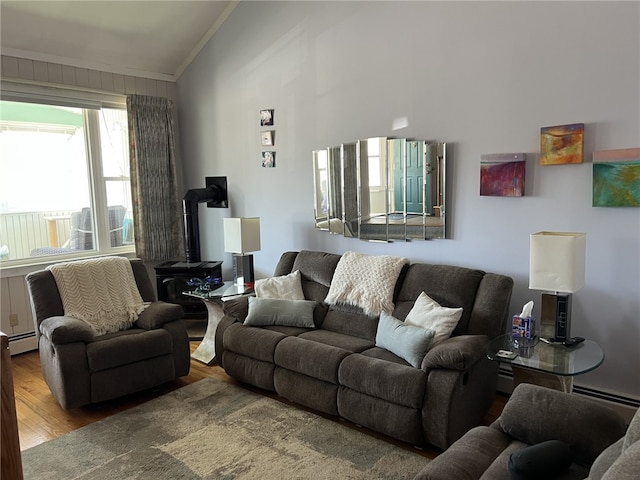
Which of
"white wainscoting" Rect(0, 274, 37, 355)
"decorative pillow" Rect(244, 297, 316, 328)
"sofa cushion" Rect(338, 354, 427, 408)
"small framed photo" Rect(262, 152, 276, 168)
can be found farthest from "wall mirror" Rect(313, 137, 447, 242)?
"white wainscoting" Rect(0, 274, 37, 355)

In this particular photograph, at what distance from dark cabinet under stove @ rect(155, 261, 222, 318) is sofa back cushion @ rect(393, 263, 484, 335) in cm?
206

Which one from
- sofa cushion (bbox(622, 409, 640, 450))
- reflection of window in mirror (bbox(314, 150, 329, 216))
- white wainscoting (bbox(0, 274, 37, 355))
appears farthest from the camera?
white wainscoting (bbox(0, 274, 37, 355))

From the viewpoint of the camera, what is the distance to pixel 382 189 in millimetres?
3740

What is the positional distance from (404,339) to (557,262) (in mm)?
913

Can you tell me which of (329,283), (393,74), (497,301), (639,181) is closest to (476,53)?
(393,74)

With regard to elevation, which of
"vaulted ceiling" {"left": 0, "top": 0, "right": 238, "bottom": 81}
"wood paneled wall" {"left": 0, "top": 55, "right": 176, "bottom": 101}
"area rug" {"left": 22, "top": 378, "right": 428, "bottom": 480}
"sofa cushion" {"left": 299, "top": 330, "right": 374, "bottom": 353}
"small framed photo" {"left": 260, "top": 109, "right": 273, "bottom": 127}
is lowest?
"area rug" {"left": 22, "top": 378, "right": 428, "bottom": 480}

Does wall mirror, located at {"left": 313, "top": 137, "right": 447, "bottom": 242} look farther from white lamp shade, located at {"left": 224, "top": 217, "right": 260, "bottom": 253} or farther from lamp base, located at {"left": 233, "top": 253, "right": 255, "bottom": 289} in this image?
lamp base, located at {"left": 233, "top": 253, "right": 255, "bottom": 289}

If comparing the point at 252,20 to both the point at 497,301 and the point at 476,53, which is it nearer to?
the point at 476,53

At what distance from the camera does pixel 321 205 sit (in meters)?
4.17

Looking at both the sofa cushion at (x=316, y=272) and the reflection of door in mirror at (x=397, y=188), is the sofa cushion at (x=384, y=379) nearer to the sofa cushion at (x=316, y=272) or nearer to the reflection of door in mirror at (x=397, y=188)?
the sofa cushion at (x=316, y=272)

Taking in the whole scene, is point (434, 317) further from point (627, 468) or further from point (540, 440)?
point (627, 468)

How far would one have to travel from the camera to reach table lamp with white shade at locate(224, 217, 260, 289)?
13.3ft

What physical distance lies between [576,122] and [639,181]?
480 mm

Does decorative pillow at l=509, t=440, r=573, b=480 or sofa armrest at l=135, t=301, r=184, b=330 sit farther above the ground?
sofa armrest at l=135, t=301, r=184, b=330
